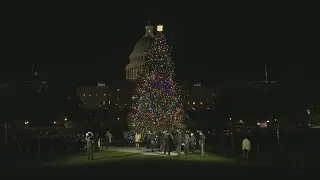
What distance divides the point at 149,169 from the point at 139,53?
105 meters

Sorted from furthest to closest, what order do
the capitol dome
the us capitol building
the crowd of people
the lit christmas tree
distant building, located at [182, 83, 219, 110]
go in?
1. distant building, located at [182, 83, 219, 110]
2. the us capitol building
3. the capitol dome
4. the lit christmas tree
5. the crowd of people

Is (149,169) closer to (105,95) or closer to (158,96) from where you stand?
(158,96)

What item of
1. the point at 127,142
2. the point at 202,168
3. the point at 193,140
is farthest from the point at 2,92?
the point at 202,168

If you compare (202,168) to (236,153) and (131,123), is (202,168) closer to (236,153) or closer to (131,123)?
(236,153)

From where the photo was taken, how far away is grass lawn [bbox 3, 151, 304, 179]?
21.2m

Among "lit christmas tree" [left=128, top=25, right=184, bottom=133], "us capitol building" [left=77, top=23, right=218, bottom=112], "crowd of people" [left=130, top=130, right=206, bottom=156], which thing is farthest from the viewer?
"us capitol building" [left=77, top=23, right=218, bottom=112]

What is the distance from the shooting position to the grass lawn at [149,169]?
2117 cm

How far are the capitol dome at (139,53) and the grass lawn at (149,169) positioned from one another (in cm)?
9649

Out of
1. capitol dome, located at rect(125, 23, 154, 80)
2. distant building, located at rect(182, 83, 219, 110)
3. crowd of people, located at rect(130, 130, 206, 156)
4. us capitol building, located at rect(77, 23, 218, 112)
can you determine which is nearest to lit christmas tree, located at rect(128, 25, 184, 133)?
crowd of people, located at rect(130, 130, 206, 156)

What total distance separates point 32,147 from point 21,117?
46570mm

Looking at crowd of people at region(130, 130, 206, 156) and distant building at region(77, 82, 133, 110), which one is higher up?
distant building at region(77, 82, 133, 110)

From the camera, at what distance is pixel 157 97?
41.4m

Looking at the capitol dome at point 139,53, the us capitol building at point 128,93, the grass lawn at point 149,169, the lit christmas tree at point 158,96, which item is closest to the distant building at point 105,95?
the us capitol building at point 128,93

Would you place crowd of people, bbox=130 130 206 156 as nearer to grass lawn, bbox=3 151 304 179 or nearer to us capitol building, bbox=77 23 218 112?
grass lawn, bbox=3 151 304 179
